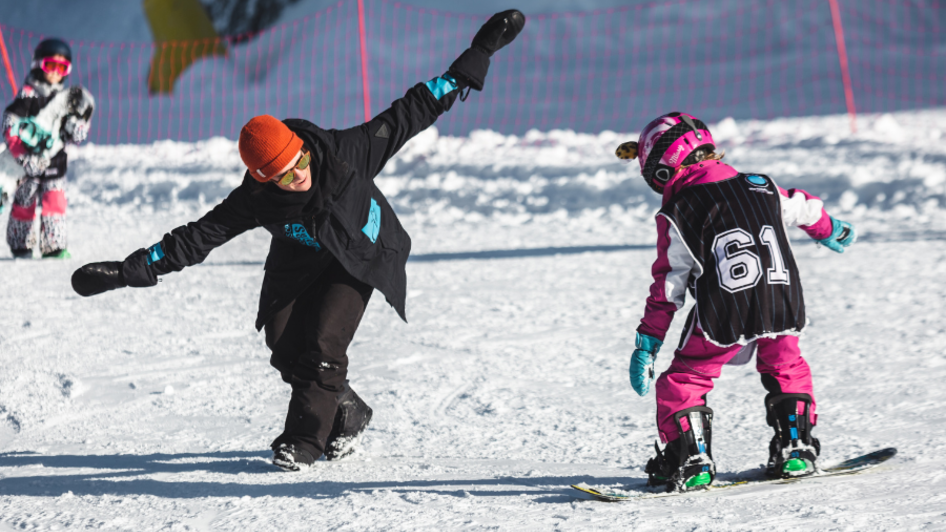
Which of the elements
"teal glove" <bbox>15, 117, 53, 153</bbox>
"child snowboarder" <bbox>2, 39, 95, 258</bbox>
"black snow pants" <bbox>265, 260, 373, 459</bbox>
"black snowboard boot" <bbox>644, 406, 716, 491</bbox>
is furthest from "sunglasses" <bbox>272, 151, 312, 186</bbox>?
"teal glove" <bbox>15, 117, 53, 153</bbox>

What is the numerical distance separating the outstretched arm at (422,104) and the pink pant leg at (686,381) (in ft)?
3.74

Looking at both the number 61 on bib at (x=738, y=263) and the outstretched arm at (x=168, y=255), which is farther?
the outstretched arm at (x=168, y=255)

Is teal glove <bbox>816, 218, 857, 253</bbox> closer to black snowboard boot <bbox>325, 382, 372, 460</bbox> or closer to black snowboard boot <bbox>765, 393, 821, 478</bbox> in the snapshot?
black snowboard boot <bbox>765, 393, 821, 478</bbox>

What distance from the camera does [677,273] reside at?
2.64 meters

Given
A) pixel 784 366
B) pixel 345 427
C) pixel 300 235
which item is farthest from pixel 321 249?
pixel 784 366

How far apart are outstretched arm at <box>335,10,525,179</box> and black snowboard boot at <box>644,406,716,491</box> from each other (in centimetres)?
128

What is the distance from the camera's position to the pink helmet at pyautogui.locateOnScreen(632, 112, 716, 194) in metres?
2.79

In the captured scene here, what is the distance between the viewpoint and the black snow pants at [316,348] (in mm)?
3117

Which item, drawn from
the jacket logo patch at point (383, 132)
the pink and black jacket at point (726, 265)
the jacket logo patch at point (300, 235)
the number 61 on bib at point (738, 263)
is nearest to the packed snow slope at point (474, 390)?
the pink and black jacket at point (726, 265)

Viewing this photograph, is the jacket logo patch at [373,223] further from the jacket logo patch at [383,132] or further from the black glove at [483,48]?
the black glove at [483,48]

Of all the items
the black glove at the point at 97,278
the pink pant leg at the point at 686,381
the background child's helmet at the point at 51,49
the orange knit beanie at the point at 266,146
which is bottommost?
the pink pant leg at the point at 686,381

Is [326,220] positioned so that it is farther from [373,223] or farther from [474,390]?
[474,390]

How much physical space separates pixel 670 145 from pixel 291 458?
5.31 feet

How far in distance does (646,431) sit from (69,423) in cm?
235
